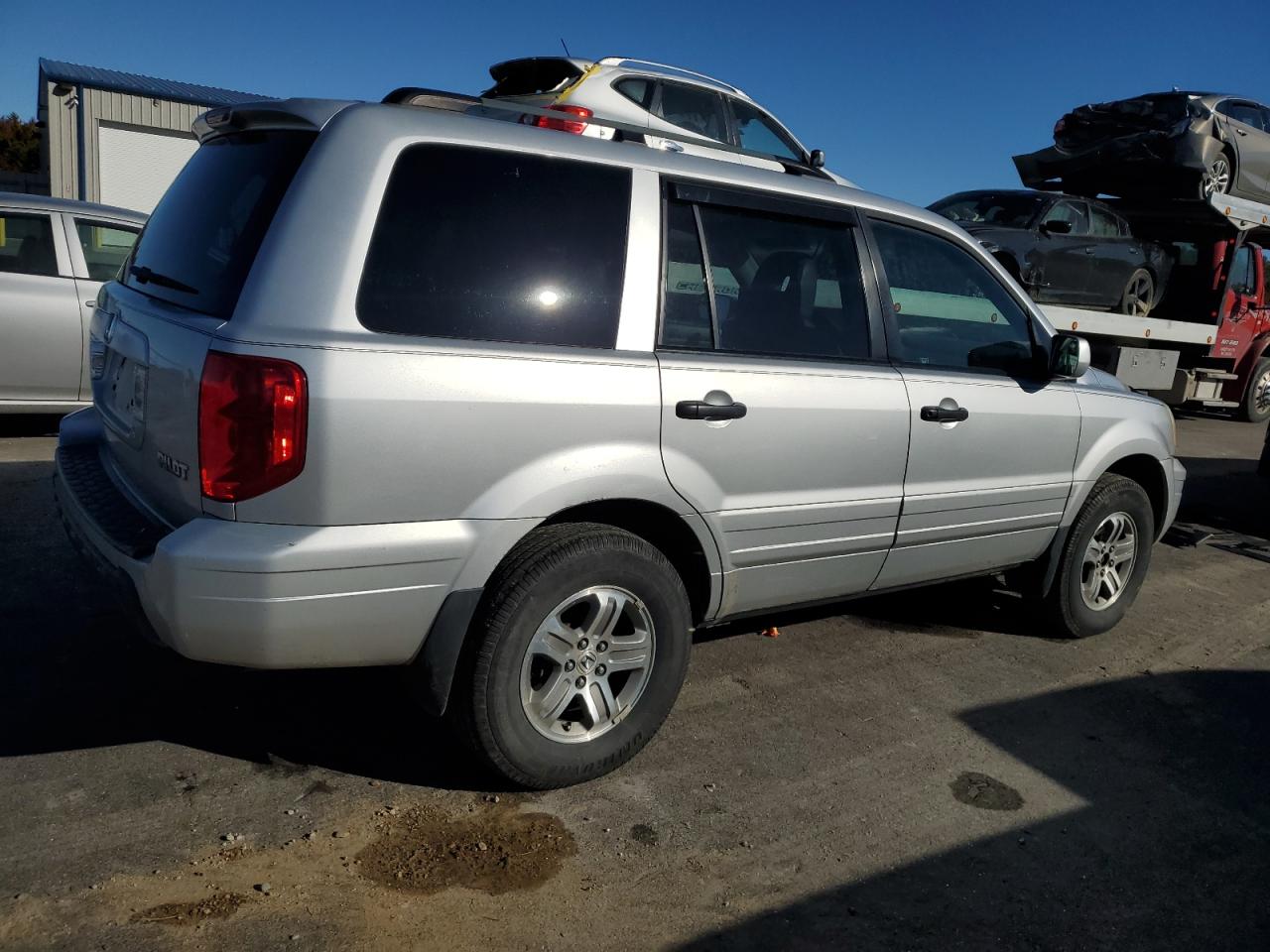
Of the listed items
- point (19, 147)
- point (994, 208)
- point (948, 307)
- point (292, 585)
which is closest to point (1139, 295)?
point (994, 208)

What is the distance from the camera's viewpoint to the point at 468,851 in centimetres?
289

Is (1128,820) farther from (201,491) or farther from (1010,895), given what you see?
(201,491)

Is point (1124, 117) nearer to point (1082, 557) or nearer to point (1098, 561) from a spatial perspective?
point (1098, 561)

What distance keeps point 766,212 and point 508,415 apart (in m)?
1.37

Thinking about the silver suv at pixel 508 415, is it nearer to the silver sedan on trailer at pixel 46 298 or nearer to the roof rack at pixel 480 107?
the roof rack at pixel 480 107

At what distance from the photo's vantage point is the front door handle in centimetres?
326

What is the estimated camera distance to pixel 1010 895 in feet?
9.52

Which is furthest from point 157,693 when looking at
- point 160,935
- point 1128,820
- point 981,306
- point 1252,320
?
point 1252,320

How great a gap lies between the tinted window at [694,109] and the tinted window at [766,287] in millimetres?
5819

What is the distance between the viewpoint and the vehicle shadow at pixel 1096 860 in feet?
8.94

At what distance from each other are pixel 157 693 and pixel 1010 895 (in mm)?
2817

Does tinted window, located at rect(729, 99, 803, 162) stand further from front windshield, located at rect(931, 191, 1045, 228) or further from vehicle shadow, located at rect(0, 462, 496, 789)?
vehicle shadow, located at rect(0, 462, 496, 789)

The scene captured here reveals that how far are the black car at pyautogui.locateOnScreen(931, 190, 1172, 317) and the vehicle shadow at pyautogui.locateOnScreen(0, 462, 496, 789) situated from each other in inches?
326

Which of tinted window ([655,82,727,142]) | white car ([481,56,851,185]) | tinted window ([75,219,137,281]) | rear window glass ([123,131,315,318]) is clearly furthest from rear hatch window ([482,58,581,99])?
rear window glass ([123,131,315,318])
